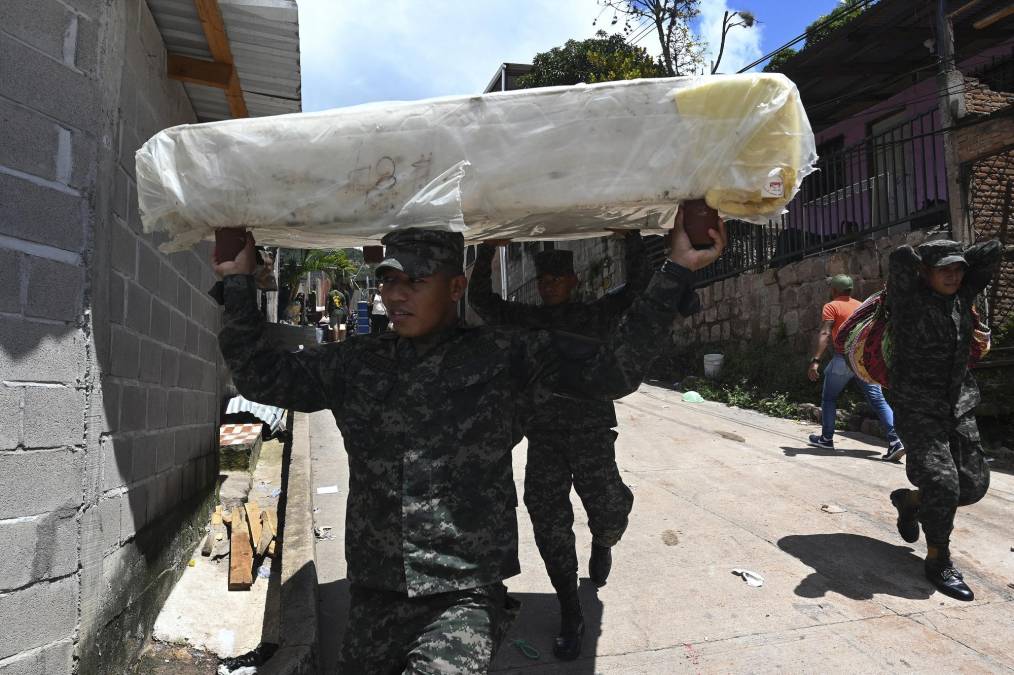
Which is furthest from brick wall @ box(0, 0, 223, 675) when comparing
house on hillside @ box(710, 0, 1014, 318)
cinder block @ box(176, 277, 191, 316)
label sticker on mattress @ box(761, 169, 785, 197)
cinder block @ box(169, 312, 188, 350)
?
house on hillside @ box(710, 0, 1014, 318)

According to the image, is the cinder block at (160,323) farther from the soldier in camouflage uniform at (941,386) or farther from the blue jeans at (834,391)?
the blue jeans at (834,391)

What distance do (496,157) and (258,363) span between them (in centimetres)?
100

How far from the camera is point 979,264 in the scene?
143 inches

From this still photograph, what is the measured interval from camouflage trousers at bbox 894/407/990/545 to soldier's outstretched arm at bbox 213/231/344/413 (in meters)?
3.23

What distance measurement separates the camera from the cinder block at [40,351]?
223 cm

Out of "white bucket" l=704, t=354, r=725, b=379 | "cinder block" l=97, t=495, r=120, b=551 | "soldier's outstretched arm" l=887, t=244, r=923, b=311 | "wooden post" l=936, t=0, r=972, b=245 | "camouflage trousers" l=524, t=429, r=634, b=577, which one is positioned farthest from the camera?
"white bucket" l=704, t=354, r=725, b=379

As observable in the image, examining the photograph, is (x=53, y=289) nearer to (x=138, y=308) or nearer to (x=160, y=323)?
(x=138, y=308)

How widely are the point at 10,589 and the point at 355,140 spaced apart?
187 centimetres

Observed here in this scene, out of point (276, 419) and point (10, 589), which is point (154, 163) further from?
point (276, 419)

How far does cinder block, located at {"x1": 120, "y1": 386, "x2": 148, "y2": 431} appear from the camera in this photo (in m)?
2.95

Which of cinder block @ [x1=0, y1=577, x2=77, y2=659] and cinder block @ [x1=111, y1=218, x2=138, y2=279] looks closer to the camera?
cinder block @ [x1=0, y1=577, x2=77, y2=659]

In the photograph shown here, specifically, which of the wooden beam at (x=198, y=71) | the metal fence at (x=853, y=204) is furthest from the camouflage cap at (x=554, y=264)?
the metal fence at (x=853, y=204)

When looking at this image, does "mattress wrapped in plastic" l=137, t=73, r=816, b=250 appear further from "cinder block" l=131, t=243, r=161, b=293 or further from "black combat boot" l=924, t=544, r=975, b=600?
"black combat boot" l=924, t=544, r=975, b=600

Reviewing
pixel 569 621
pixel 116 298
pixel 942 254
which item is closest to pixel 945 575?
pixel 942 254
